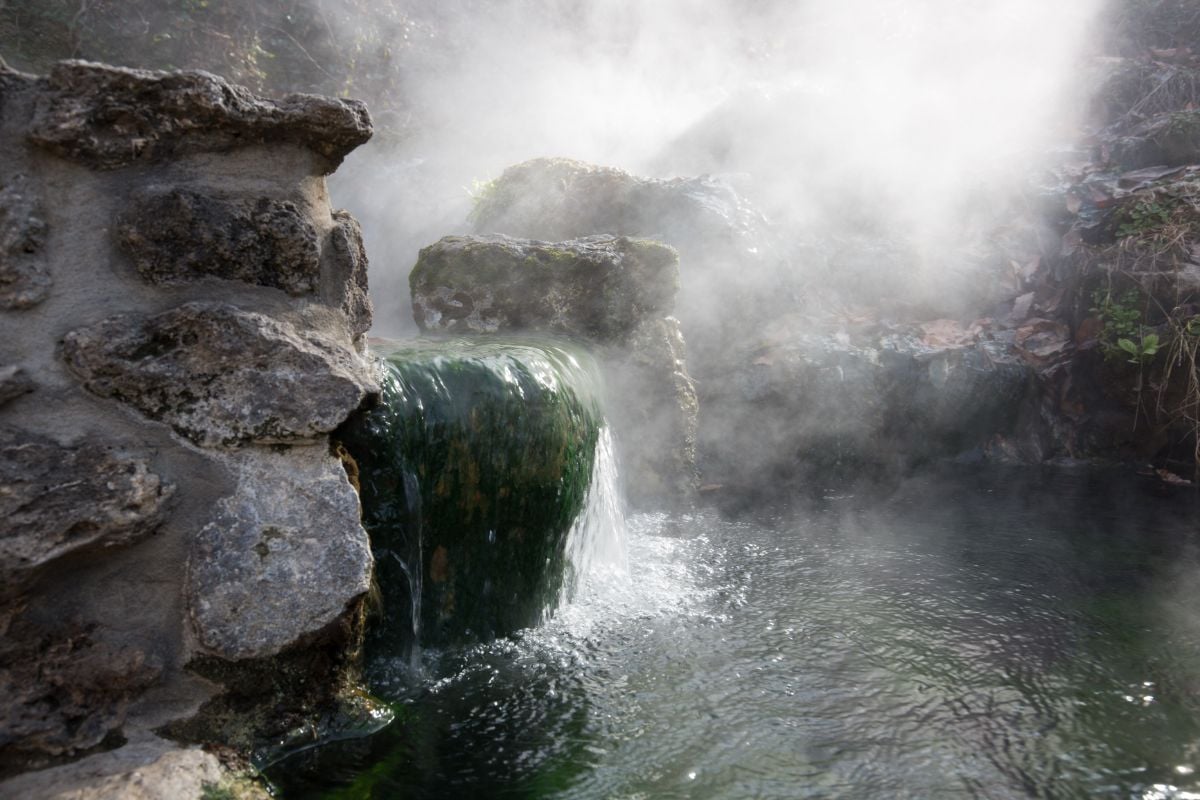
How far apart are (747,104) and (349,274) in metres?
7.17

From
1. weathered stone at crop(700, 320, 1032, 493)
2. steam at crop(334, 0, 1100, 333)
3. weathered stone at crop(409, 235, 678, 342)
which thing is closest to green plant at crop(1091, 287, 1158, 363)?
weathered stone at crop(700, 320, 1032, 493)

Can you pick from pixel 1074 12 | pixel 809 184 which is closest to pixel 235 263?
pixel 809 184

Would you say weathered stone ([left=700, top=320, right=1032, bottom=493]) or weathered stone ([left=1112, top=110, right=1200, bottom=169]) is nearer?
weathered stone ([left=700, top=320, right=1032, bottom=493])

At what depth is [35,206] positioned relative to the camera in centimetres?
180

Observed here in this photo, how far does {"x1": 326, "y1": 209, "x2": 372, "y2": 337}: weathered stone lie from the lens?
2.33 m

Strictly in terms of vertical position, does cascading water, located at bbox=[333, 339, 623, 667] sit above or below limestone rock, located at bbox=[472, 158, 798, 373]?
below

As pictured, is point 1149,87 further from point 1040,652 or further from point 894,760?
point 894,760

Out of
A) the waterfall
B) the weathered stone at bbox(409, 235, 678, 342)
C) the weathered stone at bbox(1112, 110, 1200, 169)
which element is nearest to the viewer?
the waterfall

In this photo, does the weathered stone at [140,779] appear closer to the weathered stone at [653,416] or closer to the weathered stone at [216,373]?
the weathered stone at [216,373]

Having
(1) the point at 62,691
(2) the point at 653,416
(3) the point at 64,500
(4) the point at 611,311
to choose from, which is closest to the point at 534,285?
(4) the point at 611,311

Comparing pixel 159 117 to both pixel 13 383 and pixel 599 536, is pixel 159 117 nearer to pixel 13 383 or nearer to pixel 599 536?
pixel 13 383

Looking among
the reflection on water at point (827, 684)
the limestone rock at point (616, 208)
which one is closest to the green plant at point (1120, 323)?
the reflection on water at point (827, 684)

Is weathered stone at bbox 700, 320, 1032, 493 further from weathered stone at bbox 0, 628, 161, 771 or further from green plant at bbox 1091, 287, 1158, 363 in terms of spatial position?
weathered stone at bbox 0, 628, 161, 771

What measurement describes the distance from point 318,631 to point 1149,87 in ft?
31.2
